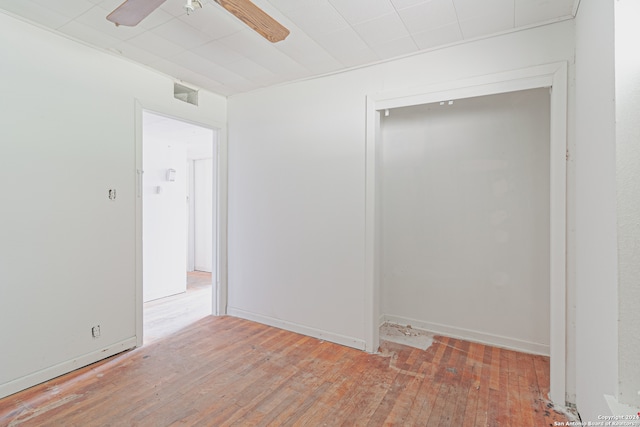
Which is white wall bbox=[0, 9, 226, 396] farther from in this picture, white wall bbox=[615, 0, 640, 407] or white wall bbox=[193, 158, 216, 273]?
white wall bbox=[193, 158, 216, 273]

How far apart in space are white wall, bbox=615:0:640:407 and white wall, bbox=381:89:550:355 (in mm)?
1835

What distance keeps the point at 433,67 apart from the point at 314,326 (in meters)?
2.71

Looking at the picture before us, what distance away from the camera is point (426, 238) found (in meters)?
3.43

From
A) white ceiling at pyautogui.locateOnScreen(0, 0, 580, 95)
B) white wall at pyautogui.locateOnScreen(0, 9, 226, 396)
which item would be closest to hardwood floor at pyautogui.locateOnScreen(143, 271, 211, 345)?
white wall at pyautogui.locateOnScreen(0, 9, 226, 396)

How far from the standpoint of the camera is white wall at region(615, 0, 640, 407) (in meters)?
1.13

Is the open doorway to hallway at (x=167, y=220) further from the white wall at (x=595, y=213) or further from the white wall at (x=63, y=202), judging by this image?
the white wall at (x=595, y=213)

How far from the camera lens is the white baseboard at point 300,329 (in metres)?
2.98

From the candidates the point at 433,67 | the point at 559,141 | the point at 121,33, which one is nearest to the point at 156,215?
the point at 121,33

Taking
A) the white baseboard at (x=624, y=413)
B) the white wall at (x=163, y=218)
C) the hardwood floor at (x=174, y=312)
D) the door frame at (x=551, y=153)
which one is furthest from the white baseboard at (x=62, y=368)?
the white baseboard at (x=624, y=413)

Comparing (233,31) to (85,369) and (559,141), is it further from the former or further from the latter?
(85,369)

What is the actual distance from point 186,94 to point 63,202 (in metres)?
1.74

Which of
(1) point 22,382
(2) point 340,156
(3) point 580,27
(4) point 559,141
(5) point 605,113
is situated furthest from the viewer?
(2) point 340,156

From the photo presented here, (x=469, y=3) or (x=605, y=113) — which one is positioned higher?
(x=469, y=3)

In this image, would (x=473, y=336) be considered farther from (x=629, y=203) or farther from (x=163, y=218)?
(x=163, y=218)
